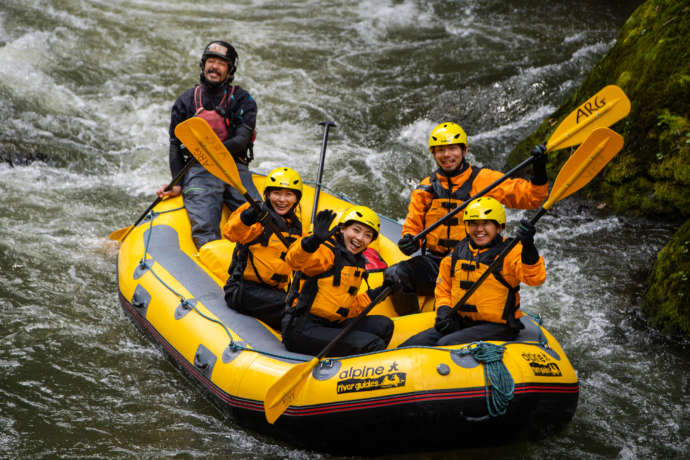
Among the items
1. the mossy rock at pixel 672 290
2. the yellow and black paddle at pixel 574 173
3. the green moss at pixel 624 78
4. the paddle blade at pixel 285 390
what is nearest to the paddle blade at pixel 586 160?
the yellow and black paddle at pixel 574 173

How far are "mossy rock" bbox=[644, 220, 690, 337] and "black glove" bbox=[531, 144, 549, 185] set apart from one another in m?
1.39

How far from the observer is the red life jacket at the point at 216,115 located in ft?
17.1

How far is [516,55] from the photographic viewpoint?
30.2ft

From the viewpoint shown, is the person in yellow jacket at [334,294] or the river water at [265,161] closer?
the person in yellow jacket at [334,294]

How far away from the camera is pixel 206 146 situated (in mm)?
4293

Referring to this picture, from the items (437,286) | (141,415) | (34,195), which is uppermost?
(437,286)

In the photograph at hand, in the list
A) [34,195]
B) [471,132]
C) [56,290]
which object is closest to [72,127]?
[34,195]

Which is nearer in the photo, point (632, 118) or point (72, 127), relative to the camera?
point (632, 118)

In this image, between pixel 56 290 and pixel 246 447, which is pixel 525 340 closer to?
pixel 246 447

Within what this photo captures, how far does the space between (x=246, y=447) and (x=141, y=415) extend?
0.70m

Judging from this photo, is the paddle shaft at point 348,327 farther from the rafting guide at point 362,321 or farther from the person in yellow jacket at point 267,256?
the person in yellow jacket at point 267,256

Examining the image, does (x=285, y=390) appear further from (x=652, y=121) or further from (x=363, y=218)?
(x=652, y=121)

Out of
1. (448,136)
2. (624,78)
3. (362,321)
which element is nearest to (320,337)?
(362,321)

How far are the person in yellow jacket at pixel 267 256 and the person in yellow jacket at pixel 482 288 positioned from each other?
842 mm
